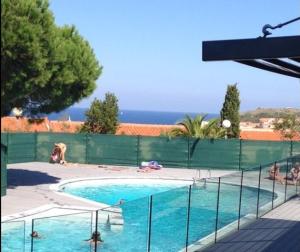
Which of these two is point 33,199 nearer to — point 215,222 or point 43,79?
point 43,79

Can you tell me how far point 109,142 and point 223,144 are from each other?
5.75m

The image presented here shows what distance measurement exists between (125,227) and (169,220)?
4.33 ft

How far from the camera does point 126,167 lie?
91.7 ft

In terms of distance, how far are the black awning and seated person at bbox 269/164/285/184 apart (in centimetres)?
931

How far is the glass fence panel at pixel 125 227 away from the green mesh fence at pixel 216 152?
18381 millimetres

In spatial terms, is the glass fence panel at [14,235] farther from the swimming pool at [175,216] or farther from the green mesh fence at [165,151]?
the green mesh fence at [165,151]

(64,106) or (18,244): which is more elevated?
(64,106)

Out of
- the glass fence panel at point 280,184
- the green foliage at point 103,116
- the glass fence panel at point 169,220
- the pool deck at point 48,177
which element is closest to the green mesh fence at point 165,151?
the pool deck at point 48,177

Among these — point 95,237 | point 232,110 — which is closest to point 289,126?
point 232,110

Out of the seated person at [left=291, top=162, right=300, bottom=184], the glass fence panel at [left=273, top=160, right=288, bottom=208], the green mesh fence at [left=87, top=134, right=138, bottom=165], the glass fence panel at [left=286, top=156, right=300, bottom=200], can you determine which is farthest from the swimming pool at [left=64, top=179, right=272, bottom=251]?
the green mesh fence at [left=87, top=134, right=138, bottom=165]

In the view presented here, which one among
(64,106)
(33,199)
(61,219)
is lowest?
(33,199)

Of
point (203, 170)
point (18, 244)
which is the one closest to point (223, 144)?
point (203, 170)

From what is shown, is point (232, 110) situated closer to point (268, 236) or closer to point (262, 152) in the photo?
point (262, 152)

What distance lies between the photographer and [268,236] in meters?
12.6
